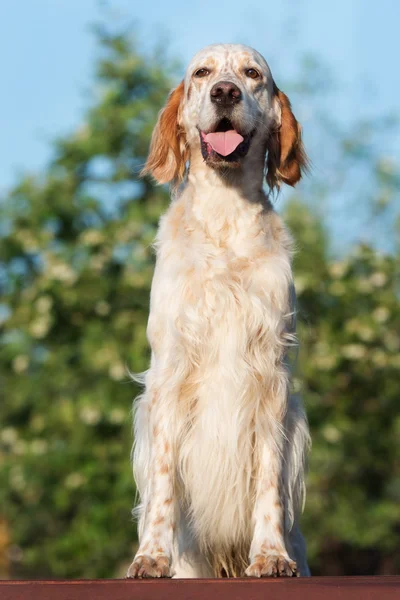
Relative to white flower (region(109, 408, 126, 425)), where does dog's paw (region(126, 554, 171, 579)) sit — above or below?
below

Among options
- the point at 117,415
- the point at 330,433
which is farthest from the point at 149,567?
the point at 330,433

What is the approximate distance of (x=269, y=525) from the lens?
14.6ft

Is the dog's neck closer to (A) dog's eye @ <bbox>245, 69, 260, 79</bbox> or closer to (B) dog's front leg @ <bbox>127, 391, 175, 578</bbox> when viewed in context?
(A) dog's eye @ <bbox>245, 69, 260, 79</bbox>

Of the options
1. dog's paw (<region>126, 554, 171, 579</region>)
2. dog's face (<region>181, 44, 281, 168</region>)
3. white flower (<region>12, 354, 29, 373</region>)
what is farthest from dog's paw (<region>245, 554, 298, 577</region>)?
white flower (<region>12, 354, 29, 373</region>)

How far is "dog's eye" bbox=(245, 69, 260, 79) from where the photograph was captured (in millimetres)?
5031

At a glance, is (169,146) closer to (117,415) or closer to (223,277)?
(223,277)

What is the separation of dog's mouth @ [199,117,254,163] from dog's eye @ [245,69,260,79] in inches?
15.1

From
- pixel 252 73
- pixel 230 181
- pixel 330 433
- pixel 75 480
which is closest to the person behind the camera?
pixel 230 181

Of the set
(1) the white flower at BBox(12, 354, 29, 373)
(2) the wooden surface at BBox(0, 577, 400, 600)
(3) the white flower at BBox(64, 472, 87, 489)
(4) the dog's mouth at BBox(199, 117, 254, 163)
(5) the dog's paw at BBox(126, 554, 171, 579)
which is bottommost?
(2) the wooden surface at BBox(0, 577, 400, 600)

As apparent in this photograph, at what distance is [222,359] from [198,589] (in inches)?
51.3

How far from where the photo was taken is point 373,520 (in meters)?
12.5

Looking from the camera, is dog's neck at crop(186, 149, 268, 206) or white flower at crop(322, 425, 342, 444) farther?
white flower at crop(322, 425, 342, 444)

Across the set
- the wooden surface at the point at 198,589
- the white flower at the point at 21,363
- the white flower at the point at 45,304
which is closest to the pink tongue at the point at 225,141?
the wooden surface at the point at 198,589

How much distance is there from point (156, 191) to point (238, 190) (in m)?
7.60
